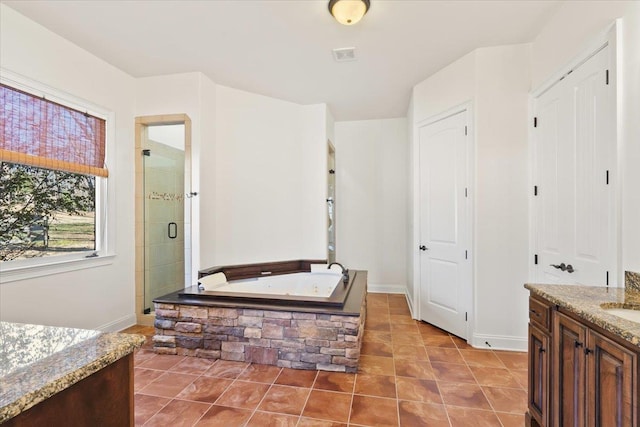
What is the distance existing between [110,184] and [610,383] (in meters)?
3.97

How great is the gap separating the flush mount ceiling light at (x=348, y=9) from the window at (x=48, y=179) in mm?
2537

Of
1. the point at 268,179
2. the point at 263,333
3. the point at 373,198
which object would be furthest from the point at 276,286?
the point at 373,198

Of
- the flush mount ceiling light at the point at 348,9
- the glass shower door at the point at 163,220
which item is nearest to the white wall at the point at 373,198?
the glass shower door at the point at 163,220

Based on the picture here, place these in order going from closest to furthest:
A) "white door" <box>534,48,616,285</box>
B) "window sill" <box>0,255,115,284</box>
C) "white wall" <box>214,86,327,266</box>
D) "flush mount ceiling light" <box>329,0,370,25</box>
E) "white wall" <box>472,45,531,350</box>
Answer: "white door" <box>534,48,616,285</box> → "flush mount ceiling light" <box>329,0,370,25</box> → "window sill" <box>0,255,115,284</box> → "white wall" <box>472,45,531,350</box> → "white wall" <box>214,86,327,266</box>

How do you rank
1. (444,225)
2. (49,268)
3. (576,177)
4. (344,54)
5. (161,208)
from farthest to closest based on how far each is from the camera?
(161,208)
(444,225)
(344,54)
(49,268)
(576,177)

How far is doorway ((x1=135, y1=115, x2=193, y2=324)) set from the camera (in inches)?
134

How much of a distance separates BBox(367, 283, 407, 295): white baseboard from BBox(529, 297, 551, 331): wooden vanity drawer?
3.16 m

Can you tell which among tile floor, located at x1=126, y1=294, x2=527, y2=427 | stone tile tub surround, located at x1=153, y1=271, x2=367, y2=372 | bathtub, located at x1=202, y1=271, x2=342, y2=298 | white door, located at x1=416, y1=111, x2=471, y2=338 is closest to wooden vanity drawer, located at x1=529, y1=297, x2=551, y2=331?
tile floor, located at x1=126, y1=294, x2=527, y2=427

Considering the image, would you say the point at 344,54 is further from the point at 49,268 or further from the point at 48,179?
the point at 49,268

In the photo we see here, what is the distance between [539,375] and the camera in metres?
1.60

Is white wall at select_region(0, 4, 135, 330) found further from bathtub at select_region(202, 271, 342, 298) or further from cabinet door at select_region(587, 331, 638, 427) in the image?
cabinet door at select_region(587, 331, 638, 427)

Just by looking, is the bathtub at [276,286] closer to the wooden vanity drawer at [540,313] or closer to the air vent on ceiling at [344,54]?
the wooden vanity drawer at [540,313]

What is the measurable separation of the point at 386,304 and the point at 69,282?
3.59m

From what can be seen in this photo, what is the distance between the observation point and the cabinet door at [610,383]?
3.25ft
